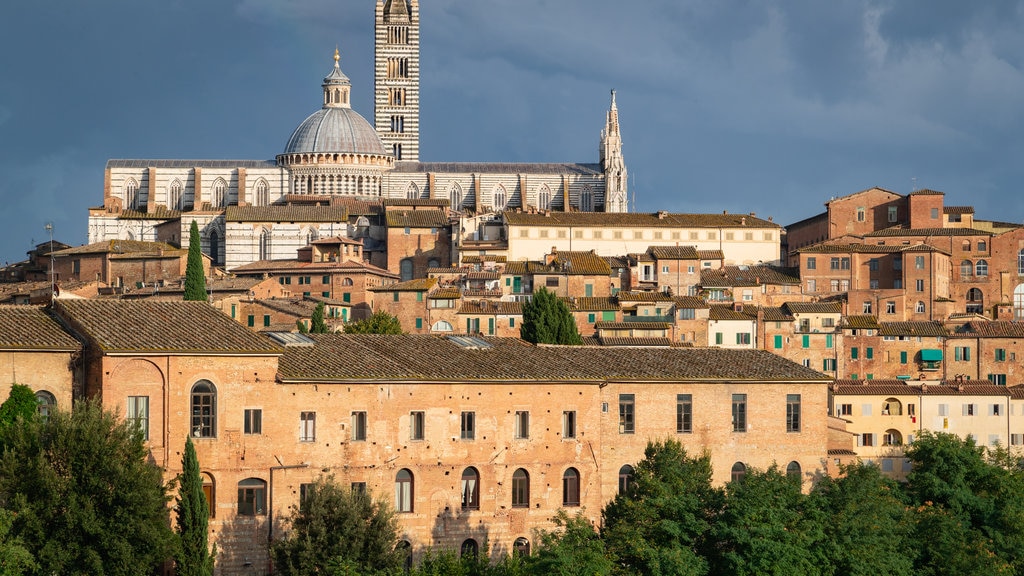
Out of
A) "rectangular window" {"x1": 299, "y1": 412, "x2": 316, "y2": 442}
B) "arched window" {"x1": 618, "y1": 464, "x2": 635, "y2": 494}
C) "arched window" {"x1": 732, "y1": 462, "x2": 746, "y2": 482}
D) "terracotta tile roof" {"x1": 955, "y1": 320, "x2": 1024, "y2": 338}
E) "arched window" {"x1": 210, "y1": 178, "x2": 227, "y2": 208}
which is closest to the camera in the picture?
"rectangular window" {"x1": 299, "y1": 412, "x2": 316, "y2": 442}

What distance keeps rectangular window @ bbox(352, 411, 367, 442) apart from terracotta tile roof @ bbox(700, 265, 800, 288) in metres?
42.3

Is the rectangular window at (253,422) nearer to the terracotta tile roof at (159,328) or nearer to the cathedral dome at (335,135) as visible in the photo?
the terracotta tile roof at (159,328)

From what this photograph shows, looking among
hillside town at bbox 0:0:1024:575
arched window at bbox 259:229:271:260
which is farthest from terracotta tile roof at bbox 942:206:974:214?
arched window at bbox 259:229:271:260

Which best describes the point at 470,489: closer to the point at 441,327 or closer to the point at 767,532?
the point at 767,532

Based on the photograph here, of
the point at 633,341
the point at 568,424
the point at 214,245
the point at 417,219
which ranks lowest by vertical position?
the point at 568,424

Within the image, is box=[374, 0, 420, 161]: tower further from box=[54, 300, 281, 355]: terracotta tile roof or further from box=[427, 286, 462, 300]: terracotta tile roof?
box=[54, 300, 281, 355]: terracotta tile roof

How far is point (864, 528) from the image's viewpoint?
34562 millimetres

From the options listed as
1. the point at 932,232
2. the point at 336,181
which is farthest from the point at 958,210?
the point at 336,181

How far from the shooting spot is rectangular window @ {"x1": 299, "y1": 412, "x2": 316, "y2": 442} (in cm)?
3428

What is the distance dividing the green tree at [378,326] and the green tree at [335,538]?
25.8m

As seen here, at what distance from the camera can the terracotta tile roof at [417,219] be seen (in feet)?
278

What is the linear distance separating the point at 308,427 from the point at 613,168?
236 feet

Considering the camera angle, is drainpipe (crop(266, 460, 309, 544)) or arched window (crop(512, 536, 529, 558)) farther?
arched window (crop(512, 536, 529, 558))

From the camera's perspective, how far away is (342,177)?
102312mm
